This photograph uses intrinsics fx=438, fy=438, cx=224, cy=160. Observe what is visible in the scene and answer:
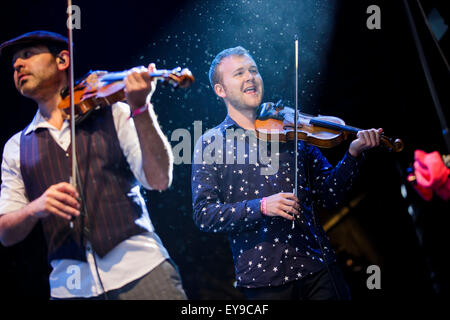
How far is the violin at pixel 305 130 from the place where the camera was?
7.68 feet

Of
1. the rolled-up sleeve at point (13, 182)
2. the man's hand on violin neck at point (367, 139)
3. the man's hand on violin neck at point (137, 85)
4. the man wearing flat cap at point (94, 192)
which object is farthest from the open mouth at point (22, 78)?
the man's hand on violin neck at point (367, 139)

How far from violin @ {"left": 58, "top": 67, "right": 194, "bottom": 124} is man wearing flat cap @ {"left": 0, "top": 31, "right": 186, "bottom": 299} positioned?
6 cm

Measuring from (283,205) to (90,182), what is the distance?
88cm

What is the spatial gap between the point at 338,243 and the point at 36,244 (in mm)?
2742

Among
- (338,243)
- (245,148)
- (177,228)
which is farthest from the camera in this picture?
(338,243)

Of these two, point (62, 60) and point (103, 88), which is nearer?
point (103, 88)

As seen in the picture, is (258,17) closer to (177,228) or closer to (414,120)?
(414,120)

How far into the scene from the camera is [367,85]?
11.2ft

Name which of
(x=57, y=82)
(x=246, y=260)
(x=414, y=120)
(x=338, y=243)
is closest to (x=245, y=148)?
(x=246, y=260)

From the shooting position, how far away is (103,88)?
1860 millimetres

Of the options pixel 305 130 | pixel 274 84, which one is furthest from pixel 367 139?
pixel 274 84

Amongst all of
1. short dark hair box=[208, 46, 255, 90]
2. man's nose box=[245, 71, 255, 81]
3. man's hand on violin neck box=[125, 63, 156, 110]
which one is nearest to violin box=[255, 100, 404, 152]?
man's nose box=[245, 71, 255, 81]

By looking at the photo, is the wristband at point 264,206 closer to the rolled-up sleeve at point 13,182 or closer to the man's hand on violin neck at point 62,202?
the man's hand on violin neck at point 62,202

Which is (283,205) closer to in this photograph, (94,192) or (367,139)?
(367,139)
